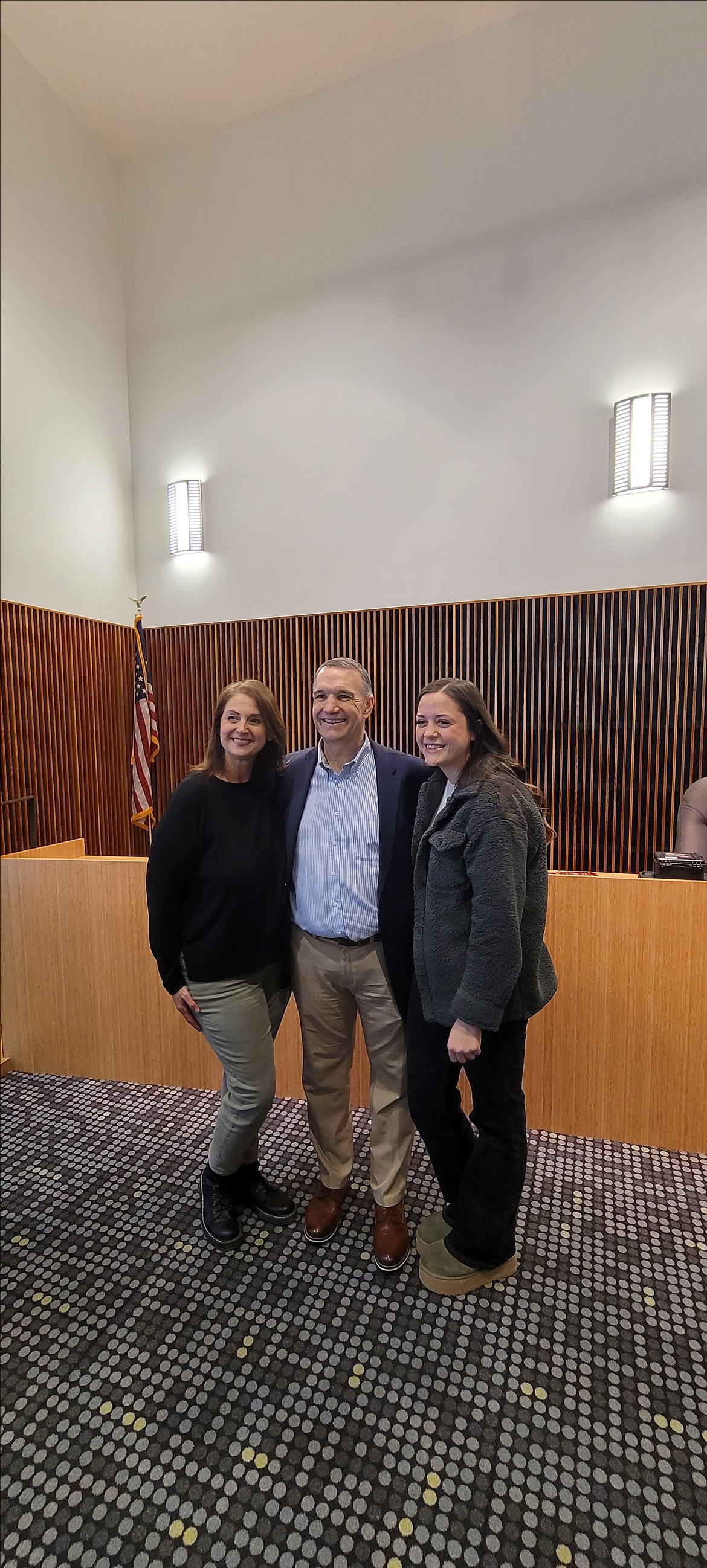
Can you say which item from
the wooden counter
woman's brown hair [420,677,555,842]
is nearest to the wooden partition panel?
the wooden counter

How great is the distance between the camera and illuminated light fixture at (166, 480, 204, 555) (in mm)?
4512

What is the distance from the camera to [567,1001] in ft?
8.25

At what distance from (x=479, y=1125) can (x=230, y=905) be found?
86 centimetres

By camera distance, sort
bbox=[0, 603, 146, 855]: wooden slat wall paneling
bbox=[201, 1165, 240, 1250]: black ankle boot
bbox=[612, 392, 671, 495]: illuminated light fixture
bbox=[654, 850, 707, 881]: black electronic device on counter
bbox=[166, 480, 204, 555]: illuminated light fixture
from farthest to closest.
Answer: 1. bbox=[166, 480, 204, 555]: illuminated light fixture
2. bbox=[0, 603, 146, 855]: wooden slat wall paneling
3. bbox=[612, 392, 671, 495]: illuminated light fixture
4. bbox=[654, 850, 707, 881]: black electronic device on counter
5. bbox=[201, 1165, 240, 1250]: black ankle boot

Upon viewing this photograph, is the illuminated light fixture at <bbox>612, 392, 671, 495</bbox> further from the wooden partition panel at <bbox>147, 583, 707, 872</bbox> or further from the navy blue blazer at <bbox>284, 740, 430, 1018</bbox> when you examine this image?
the navy blue blazer at <bbox>284, 740, 430, 1018</bbox>

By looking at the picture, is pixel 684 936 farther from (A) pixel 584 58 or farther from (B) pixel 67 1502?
(A) pixel 584 58

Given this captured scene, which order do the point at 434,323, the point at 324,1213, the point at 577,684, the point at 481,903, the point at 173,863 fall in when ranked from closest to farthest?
1. the point at 481,903
2. the point at 173,863
3. the point at 324,1213
4. the point at 577,684
5. the point at 434,323

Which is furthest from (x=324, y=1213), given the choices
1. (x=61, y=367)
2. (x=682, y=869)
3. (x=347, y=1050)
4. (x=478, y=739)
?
(x=61, y=367)

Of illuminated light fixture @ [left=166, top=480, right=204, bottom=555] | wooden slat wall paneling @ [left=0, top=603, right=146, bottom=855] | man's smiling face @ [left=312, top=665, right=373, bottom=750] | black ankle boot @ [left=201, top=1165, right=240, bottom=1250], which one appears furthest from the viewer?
illuminated light fixture @ [left=166, top=480, right=204, bottom=555]

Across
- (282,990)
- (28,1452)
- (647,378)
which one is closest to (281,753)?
(282,990)

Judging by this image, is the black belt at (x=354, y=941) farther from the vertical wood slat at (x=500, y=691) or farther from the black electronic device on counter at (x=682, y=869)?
the vertical wood slat at (x=500, y=691)

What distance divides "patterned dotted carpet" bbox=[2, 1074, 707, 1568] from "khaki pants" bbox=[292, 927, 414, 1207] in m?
0.26

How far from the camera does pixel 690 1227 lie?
2074mm

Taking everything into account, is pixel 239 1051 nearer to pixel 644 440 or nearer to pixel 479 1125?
pixel 479 1125
